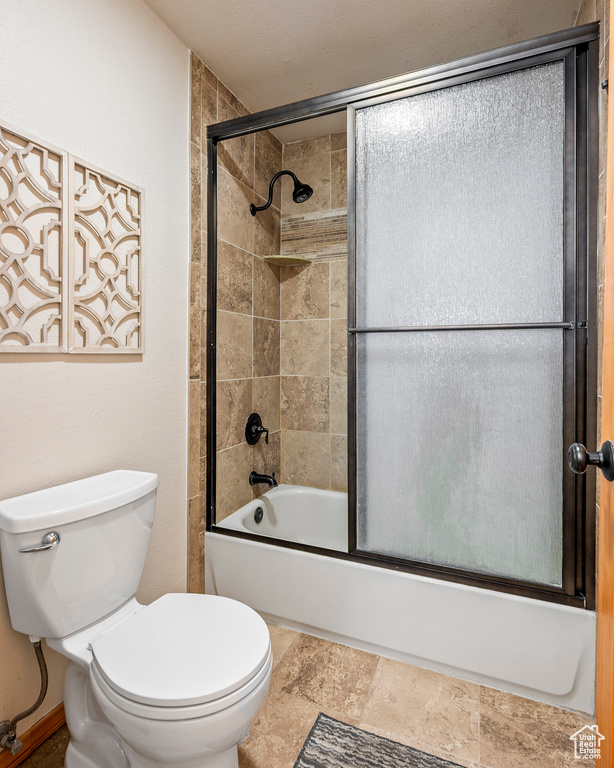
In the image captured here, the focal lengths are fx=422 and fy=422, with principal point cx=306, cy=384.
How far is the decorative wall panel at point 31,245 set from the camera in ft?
3.78

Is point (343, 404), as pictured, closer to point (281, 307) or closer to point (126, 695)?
point (281, 307)

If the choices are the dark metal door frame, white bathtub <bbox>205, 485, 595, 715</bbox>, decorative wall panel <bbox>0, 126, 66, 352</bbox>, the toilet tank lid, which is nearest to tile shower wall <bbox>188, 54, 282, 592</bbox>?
white bathtub <bbox>205, 485, 595, 715</bbox>

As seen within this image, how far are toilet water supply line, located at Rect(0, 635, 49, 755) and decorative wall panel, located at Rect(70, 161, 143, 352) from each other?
2.86 feet

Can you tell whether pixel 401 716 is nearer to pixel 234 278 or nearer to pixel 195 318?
pixel 195 318

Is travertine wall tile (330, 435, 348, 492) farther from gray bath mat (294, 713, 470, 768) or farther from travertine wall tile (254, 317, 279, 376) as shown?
gray bath mat (294, 713, 470, 768)

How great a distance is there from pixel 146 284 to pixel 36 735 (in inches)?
59.3

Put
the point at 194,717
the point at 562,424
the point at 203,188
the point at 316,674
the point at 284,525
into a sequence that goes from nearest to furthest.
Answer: the point at 194,717
the point at 562,424
the point at 316,674
the point at 203,188
the point at 284,525

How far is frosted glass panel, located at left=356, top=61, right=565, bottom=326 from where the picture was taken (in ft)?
4.50

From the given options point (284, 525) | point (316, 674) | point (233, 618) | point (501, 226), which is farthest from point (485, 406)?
point (284, 525)

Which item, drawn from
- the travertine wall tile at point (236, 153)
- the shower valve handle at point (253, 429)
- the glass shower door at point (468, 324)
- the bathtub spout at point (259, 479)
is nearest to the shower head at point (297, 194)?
the travertine wall tile at point (236, 153)

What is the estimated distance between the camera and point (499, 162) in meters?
1.42

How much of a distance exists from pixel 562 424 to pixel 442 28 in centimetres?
163

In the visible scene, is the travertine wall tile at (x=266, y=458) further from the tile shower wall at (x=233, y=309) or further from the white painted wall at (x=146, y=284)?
the white painted wall at (x=146, y=284)

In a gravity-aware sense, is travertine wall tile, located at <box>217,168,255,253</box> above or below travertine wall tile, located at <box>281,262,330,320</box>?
above
